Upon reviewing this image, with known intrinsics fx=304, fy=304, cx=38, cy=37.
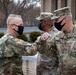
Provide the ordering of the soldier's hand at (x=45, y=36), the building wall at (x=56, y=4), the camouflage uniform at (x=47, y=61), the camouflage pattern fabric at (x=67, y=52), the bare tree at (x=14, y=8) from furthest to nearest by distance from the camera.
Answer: the bare tree at (x=14, y=8) → the building wall at (x=56, y=4) → the camouflage uniform at (x=47, y=61) → the soldier's hand at (x=45, y=36) → the camouflage pattern fabric at (x=67, y=52)

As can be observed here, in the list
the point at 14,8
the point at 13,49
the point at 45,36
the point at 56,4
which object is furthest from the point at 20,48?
the point at 14,8

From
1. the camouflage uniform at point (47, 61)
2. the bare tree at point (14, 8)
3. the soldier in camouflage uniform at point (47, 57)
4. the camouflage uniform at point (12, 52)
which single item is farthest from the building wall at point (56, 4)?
the camouflage uniform at point (12, 52)

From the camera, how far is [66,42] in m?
3.56

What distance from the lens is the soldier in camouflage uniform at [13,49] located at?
372cm

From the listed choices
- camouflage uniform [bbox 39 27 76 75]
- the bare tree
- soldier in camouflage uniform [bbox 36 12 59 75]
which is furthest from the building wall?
camouflage uniform [bbox 39 27 76 75]

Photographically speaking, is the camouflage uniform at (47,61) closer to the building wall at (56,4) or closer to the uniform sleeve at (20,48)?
the uniform sleeve at (20,48)

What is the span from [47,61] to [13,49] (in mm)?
677

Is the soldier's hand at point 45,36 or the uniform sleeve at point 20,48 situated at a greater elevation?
the soldier's hand at point 45,36

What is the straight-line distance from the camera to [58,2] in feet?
92.7

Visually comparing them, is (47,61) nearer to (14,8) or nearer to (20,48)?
(20,48)

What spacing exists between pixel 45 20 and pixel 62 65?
1117 millimetres

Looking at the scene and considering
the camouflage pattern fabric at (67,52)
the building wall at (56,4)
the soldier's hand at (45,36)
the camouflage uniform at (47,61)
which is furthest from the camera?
the building wall at (56,4)

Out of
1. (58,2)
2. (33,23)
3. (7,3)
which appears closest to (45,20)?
(58,2)

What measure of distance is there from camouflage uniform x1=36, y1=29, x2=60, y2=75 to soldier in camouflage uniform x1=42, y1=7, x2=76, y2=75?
0.86 ft
